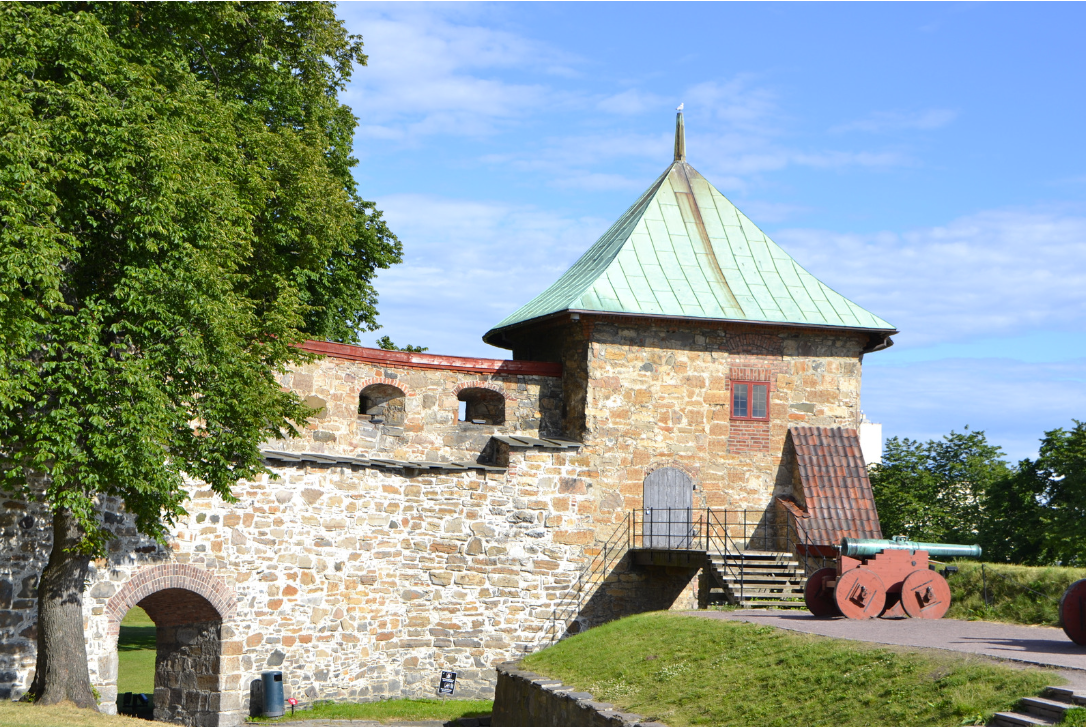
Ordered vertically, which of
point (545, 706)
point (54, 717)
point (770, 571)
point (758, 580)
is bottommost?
point (545, 706)

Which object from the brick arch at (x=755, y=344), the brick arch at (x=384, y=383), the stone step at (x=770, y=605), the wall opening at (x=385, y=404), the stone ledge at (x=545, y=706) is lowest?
the stone ledge at (x=545, y=706)

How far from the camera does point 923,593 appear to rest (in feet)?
47.1

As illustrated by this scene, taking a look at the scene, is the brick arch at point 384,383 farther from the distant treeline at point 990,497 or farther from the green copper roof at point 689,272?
the distant treeline at point 990,497

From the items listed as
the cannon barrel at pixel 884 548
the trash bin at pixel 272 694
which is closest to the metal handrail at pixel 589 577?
the trash bin at pixel 272 694

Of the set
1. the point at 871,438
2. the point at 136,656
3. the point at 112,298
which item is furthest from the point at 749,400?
the point at 871,438

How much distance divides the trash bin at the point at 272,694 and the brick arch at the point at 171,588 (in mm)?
1085

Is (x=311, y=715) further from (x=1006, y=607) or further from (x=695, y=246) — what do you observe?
(x=695, y=246)

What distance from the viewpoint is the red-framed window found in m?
20.1

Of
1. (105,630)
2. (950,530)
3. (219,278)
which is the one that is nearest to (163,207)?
(219,278)

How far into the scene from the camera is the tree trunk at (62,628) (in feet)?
40.7

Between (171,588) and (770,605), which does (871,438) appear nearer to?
(770,605)

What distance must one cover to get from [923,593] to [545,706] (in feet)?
17.2

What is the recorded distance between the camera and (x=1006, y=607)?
14.8 m

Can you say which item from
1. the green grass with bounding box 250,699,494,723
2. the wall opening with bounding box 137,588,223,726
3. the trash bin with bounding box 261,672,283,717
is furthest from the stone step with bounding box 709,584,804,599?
the wall opening with bounding box 137,588,223,726
